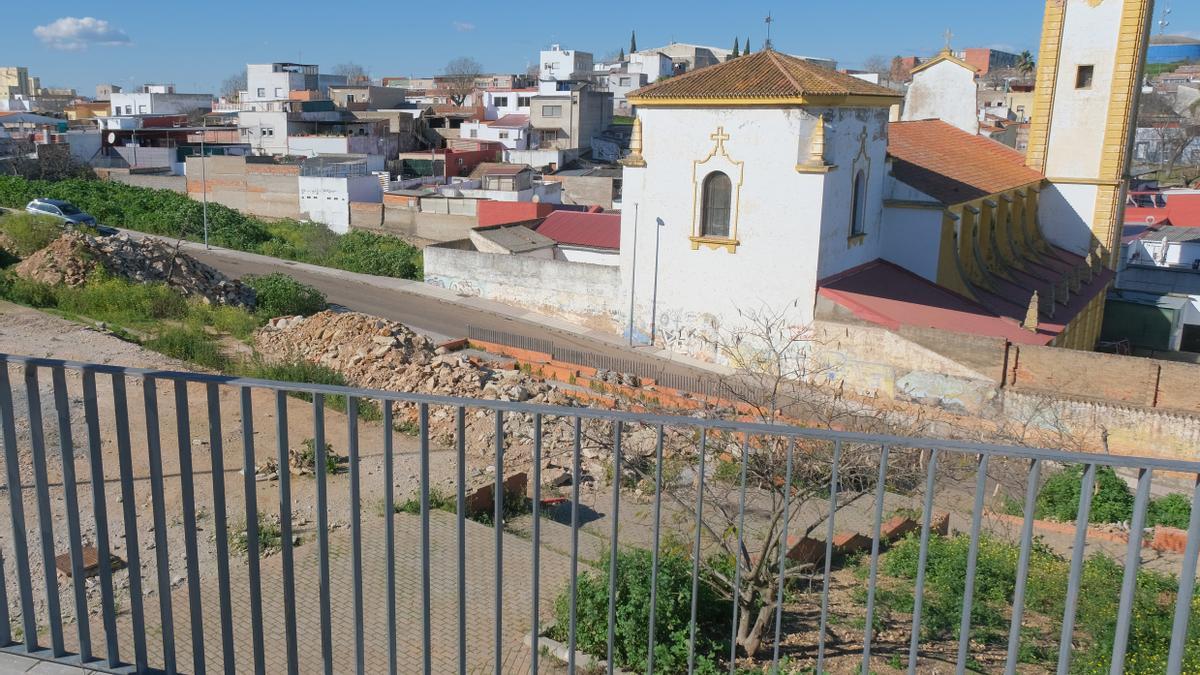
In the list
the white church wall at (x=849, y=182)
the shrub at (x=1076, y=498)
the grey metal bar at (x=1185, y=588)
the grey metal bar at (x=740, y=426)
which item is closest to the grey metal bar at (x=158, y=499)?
the grey metal bar at (x=740, y=426)

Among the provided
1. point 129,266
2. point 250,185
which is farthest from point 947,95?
point 250,185

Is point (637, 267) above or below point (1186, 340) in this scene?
above

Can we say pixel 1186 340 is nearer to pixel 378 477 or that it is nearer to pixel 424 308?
pixel 424 308

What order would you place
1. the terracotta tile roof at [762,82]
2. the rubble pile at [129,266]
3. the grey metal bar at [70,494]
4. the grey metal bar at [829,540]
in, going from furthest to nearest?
1. the terracotta tile roof at [762,82]
2. the rubble pile at [129,266]
3. the grey metal bar at [70,494]
4. the grey metal bar at [829,540]

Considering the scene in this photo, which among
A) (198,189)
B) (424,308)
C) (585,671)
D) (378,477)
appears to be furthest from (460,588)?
(198,189)

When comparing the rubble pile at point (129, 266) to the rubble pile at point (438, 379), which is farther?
the rubble pile at point (129, 266)

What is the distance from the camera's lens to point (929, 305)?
23719 mm

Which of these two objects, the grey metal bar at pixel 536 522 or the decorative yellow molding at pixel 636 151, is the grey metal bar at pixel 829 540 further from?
the decorative yellow molding at pixel 636 151

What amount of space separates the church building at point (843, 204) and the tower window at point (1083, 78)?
5 cm

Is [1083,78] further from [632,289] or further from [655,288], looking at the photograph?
[632,289]

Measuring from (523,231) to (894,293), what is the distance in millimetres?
12901

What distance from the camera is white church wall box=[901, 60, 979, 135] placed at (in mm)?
34844

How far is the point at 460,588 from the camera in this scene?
420 centimetres

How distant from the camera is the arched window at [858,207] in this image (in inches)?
972
